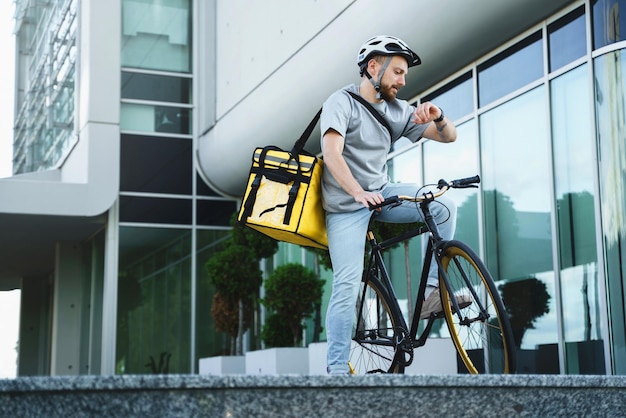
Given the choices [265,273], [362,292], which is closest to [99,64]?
[265,273]

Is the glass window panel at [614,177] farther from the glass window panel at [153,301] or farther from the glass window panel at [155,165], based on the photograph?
the glass window panel at [153,301]

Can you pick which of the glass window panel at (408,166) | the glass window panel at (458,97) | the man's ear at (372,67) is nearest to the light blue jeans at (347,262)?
the man's ear at (372,67)

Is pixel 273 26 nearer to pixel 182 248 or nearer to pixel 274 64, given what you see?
pixel 274 64

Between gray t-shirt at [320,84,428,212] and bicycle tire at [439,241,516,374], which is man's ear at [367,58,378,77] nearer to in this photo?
gray t-shirt at [320,84,428,212]

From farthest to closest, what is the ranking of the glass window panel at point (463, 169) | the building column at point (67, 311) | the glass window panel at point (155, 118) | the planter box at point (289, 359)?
the building column at point (67, 311) → the glass window panel at point (155, 118) → the planter box at point (289, 359) → the glass window panel at point (463, 169)

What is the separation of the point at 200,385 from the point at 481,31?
8310 millimetres

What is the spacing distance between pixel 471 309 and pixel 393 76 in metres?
1.19

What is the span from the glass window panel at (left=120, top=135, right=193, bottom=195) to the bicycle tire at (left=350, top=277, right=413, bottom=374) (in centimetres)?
1228

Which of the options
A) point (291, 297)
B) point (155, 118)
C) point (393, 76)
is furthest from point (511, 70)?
point (155, 118)

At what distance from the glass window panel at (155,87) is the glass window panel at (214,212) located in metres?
1.99

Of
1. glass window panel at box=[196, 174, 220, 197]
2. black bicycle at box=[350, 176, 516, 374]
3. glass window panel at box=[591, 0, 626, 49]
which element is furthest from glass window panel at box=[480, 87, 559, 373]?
glass window panel at box=[196, 174, 220, 197]

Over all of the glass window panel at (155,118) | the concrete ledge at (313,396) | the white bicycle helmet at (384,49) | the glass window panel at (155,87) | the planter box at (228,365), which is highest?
the glass window panel at (155,87)

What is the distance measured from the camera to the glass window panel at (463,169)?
10.9 metres

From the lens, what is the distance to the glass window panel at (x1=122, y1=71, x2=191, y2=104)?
686 inches
